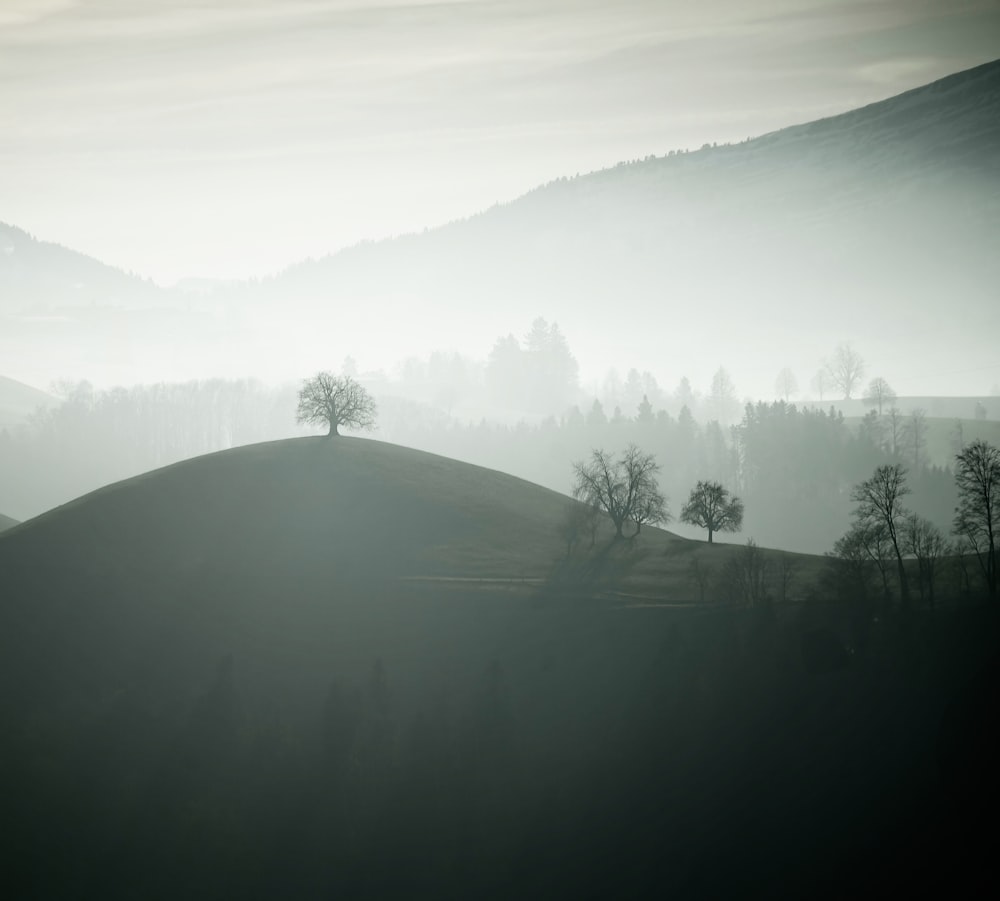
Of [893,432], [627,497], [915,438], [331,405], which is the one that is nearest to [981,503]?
[627,497]

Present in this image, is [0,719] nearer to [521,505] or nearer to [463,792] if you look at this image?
[463,792]

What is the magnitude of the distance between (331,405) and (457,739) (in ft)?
179

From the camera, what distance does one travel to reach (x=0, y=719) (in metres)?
64.9

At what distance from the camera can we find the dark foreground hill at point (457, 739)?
5825cm

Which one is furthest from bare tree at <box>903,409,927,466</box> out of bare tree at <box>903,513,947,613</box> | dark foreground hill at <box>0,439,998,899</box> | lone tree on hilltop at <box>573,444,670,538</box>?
dark foreground hill at <box>0,439,998,899</box>

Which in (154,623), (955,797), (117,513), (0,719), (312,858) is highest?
(117,513)

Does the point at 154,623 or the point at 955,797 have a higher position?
the point at 154,623

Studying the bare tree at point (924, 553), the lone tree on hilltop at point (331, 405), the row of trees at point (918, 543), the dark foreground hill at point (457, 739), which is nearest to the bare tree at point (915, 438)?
the bare tree at point (924, 553)

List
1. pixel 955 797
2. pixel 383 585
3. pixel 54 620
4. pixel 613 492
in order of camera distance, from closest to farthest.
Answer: pixel 955 797
pixel 54 620
pixel 383 585
pixel 613 492

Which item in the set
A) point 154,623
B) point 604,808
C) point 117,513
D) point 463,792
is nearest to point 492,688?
point 463,792

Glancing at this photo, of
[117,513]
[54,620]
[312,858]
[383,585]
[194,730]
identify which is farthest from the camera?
[117,513]

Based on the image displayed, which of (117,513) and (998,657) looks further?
(117,513)

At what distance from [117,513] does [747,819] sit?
210 ft

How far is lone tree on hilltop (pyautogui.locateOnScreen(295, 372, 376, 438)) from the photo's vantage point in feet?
360
